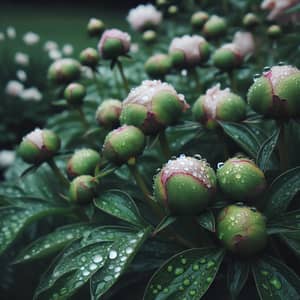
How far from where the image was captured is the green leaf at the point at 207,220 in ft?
2.49

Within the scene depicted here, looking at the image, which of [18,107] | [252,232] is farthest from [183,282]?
[18,107]

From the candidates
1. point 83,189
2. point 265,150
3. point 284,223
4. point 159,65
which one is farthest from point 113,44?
point 284,223

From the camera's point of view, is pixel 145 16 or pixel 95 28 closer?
pixel 95 28

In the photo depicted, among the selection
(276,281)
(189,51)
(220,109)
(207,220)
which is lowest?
(276,281)

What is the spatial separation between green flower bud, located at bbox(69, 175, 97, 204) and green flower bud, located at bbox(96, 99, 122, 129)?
18cm

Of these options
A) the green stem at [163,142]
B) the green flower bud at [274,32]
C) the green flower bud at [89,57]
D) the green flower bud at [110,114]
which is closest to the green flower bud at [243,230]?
the green stem at [163,142]

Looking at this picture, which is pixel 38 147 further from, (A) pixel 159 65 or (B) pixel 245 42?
(B) pixel 245 42

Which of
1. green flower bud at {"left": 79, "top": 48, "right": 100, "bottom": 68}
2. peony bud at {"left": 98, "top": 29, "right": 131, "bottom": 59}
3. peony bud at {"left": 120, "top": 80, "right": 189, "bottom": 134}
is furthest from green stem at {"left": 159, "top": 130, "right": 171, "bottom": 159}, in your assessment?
green flower bud at {"left": 79, "top": 48, "right": 100, "bottom": 68}

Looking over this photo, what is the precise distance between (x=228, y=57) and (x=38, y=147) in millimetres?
468

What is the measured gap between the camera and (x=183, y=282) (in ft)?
2.49

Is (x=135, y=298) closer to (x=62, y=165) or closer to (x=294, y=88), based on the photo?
(x=294, y=88)

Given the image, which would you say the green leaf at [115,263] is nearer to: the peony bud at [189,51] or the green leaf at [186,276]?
the green leaf at [186,276]

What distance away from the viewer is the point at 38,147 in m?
1.07

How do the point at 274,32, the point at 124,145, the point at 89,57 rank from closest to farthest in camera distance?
the point at 124,145 → the point at 89,57 → the point at 274,32
